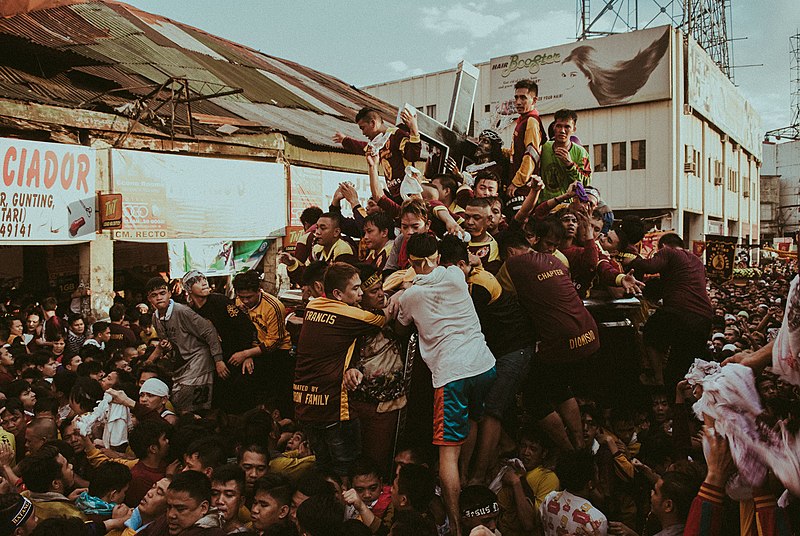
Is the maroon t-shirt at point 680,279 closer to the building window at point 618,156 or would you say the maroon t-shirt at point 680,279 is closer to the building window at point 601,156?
the building window at point 618,156

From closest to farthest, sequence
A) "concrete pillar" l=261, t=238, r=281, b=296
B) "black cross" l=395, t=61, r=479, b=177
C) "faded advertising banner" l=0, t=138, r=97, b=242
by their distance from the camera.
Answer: "black cross" l=395, t=61, r=479, b=177
"faded advertising banner" l=0, t=138, r=97, b=242
"concrete pillar" l=261, t=238, r=281, b=296

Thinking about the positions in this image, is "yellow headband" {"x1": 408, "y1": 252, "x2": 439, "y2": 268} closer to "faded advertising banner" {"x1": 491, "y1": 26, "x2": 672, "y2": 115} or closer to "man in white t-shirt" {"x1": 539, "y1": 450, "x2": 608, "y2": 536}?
"man in white t-shirt" {"x1": 539, "y1": 450, "x2": 608, "y2": 536}

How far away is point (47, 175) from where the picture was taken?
42.5 feet

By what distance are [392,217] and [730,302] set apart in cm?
1291

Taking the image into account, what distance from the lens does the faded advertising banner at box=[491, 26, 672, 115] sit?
104 ft

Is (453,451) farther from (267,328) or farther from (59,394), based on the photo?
(59,394)

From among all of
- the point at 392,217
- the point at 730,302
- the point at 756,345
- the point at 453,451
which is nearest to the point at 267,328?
the point at 392,217

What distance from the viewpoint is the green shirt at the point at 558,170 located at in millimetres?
8062

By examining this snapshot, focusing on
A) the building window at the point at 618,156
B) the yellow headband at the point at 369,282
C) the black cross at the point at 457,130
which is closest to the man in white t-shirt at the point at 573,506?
the yellow headband at the point at 369,282

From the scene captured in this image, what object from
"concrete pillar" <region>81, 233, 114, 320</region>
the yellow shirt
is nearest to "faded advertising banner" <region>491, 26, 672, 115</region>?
"concrete pillar" <region>81, 233, 114, 320</region>

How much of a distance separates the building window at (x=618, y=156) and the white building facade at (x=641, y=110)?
2.0 inches

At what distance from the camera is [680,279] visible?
6723mm

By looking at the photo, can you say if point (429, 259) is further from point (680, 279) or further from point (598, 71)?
point (598, 71)

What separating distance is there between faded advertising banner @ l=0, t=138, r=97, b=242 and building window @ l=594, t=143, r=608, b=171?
2642cm
